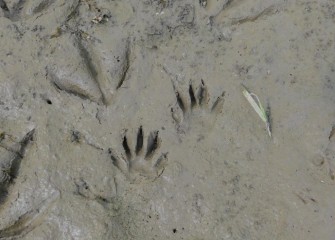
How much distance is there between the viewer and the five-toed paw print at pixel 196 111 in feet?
7.02

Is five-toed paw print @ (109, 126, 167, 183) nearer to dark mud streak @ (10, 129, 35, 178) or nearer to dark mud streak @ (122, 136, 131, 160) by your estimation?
dark mud streak @ (122, 136, 131, 160)

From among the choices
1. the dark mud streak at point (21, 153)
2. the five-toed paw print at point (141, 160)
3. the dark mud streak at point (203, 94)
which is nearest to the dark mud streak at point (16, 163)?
the dark mud streak at point (21, 153)

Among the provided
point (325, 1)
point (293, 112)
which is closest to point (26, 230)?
point (293, 112)

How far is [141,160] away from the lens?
2.13 m

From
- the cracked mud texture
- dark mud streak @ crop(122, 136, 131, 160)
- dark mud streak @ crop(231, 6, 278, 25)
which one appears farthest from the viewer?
dark mud streak @ crop(231, 6, 278, 25)

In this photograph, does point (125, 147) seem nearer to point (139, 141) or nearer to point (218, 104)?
point (139, 141)

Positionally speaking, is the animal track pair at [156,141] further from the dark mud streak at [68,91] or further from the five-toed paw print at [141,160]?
the dark mud streak at [68,91]

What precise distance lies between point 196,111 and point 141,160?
0.31m

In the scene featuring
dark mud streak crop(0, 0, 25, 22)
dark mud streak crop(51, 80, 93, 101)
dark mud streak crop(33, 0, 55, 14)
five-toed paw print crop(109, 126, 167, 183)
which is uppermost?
dark mud streak crop(0, 0, 25, 22)

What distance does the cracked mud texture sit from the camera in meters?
2.02

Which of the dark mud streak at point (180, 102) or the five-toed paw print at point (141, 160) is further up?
the dark mud streak at point (180, 102)

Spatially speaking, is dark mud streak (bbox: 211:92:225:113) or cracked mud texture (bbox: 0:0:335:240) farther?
dark mud streak (bbox: 211:92:225:113)

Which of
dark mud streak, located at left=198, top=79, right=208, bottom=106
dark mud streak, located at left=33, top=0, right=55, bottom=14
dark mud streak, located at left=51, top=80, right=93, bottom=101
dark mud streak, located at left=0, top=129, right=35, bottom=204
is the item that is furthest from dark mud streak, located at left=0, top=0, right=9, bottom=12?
dark mud streak, located at left=198, top=79, right=208, bottom=106

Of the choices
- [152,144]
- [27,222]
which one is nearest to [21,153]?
[27,222]
